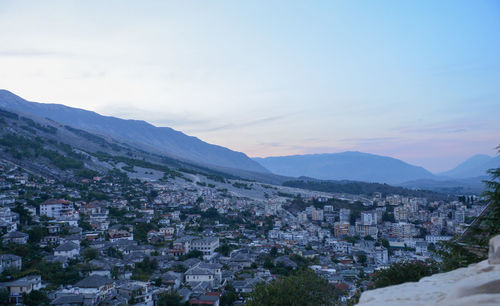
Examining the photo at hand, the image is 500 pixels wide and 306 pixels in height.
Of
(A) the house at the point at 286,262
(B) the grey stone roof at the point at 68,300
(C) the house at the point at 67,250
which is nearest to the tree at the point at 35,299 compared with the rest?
(B) the grey stone roof at the point at 68,300

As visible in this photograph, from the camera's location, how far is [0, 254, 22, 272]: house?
18005mm

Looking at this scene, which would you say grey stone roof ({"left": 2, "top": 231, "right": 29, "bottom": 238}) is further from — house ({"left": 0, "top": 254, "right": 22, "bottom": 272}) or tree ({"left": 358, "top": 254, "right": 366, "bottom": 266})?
tree ({"left": 358, "top": 254, "right": 366, "bottom": 266})

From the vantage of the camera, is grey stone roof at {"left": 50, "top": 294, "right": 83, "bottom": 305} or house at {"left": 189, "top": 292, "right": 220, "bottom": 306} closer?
grey stone roof at {"left": 50, "top": 294, "right": 83, "bottom": 305}

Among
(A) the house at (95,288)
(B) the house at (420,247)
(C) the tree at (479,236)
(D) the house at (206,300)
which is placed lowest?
(B) the house at (420,247)

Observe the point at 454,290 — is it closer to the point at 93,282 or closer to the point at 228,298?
the point at 228,298

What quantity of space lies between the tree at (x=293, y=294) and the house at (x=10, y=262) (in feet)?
44.0

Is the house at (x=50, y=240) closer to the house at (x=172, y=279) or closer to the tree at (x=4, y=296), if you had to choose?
the house at (x=172, y=279)

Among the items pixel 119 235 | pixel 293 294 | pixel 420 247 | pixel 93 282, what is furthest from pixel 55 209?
pixel 420 247

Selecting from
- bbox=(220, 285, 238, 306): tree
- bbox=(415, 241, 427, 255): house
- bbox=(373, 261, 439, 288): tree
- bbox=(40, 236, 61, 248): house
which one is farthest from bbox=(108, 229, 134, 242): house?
bbox=(415, 241, 427, 255): house

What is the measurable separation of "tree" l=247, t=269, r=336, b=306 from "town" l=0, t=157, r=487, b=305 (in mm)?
1231

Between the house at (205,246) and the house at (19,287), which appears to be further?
the house at (205,246)

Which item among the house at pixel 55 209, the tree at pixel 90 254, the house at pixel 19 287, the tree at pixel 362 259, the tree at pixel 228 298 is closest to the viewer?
the house at pixel 19 287

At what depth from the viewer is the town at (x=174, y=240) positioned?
56.4ft

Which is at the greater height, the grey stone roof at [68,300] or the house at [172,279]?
the grey stone roof at [68,300]
